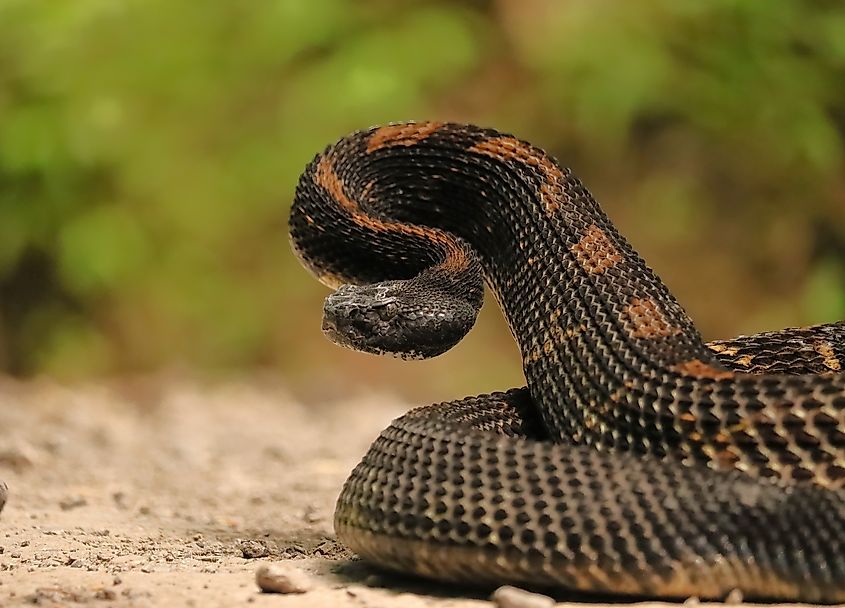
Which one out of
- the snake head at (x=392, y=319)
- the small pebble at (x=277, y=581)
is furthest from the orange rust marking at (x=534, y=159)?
the small pebble at (x=277, y=581)

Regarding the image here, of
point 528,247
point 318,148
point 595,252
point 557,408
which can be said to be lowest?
point 557,408

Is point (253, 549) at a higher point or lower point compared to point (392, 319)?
lower

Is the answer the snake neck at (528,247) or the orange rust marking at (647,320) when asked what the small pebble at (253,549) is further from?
the orange rust marking at (647,320)

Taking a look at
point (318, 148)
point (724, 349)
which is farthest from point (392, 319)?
point (318, 148)

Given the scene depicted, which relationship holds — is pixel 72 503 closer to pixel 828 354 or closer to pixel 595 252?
pixel 595 252

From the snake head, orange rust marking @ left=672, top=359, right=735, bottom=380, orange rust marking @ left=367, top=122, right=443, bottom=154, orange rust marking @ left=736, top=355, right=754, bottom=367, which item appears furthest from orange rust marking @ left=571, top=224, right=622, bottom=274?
orange rust marking @ left=367, top=122, right=443, bottom=154

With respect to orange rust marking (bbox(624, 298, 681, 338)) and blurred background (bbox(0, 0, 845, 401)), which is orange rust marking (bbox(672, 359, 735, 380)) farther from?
blurred background (bbox(0, 0, 845, 401))
